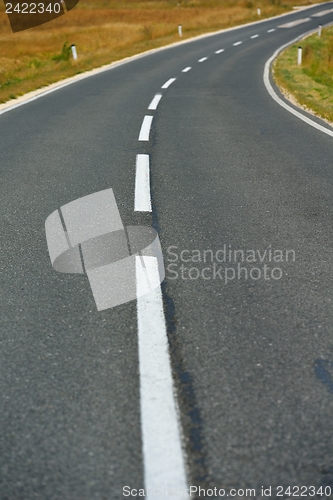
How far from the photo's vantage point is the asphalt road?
222 centimetres

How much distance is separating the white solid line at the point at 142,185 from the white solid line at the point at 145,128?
1.37 meters

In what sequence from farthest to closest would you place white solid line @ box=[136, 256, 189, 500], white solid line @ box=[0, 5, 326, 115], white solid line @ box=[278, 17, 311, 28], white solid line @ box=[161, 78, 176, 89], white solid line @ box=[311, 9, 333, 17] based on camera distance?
white solid line @ box=[311, 9, 333, 17] → white solid line @ box=[278, 17, 311, 28] → white solid line @ box=[161, 78, 176, 89] → white solid line @ box=[0, 5, 326, 115] → white solid line @ box=[136, 256, 189, 500]

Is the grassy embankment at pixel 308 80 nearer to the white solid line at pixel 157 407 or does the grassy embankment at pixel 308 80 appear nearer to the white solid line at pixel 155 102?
the white solid line at pixel 155 102

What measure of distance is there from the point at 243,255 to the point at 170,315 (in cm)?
111

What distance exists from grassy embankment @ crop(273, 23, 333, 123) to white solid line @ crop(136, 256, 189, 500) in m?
8.24

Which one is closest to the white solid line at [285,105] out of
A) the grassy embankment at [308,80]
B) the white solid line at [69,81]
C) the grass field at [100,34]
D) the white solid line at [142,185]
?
the grassy embankment at [308,80]

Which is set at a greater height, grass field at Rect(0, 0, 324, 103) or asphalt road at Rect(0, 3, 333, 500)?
asphalt road at Rect(0, 3, 333, 500)

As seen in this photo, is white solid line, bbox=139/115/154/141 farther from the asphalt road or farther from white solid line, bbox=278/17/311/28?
white solid line, bbox=278/17/311/28

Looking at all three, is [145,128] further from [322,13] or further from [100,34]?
[322,13]

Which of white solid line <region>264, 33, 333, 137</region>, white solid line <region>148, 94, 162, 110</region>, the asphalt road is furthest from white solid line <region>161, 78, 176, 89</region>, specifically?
the asphalt road

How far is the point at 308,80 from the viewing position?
16828mm

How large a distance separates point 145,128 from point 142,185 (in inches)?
146

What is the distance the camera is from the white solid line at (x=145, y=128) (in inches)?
360

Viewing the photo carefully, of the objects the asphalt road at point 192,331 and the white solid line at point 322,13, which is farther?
the white solid line at point 322,13
